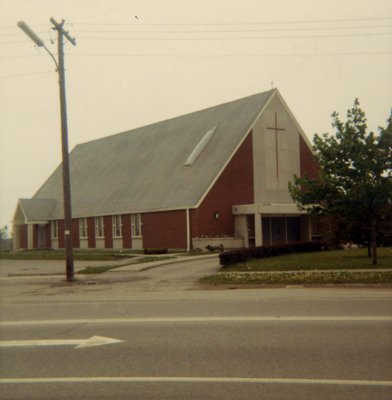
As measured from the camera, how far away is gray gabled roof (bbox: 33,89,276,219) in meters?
41.2

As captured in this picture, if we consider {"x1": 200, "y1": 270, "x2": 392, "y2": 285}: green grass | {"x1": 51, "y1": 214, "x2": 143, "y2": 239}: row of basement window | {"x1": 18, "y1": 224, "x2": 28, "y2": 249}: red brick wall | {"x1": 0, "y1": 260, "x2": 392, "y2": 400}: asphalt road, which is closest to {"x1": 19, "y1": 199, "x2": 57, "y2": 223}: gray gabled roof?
{"x1": 18, "y1": 224, "x2": 28, "y2": 249}: red brick wall

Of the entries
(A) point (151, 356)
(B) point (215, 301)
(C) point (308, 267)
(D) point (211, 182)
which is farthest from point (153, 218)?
(A) point (151, 356)

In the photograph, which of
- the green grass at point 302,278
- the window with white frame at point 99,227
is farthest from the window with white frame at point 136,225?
the green grass at point 302,278

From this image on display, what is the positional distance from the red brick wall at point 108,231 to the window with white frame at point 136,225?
127 inches

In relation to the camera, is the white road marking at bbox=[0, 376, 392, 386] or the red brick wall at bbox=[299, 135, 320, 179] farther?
the red brick wall at bbox=[299, 135, 320, 179]

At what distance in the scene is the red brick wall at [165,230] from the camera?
129 ft

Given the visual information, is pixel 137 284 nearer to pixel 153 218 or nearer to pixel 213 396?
pixel 213 396

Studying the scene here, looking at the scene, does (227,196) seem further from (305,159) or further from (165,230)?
(305,159)


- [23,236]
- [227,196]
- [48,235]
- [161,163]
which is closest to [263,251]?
[227,196]

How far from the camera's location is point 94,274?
25.4 meters

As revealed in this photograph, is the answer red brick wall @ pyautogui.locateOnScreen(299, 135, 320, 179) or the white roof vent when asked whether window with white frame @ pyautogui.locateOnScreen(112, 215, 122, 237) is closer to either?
the white roof vent

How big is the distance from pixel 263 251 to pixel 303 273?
8046mm

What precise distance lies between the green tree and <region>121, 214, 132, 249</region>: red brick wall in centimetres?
2216

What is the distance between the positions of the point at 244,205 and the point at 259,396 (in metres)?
33.2
